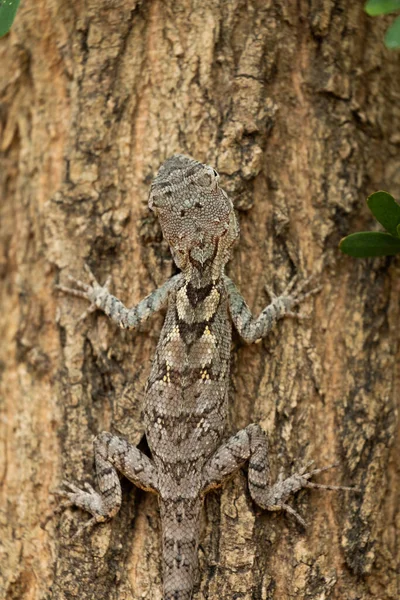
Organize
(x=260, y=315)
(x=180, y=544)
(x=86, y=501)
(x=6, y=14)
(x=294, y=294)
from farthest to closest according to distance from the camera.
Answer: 1. (x=294, y=294)
2. (x=260, y=315)
3. (x=86, y=501)
4. (x=6, y=14)
5. (x=180, y=544)

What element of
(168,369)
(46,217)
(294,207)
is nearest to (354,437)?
(168,369)

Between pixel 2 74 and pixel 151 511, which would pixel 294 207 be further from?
pixel 2 74

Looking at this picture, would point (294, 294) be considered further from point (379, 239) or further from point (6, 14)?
point (6, 14)

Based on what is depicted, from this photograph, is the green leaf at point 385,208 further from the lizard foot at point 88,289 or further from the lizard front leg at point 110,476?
the lizard front leg at point 110,476

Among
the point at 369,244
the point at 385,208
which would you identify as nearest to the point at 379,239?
the point at 369,244

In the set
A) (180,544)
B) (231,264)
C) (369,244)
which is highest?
(369,244)

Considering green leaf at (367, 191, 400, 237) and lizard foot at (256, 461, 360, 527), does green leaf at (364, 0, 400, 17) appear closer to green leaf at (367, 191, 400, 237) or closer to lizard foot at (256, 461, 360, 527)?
green leaf at (367, 191, 400, 237)
